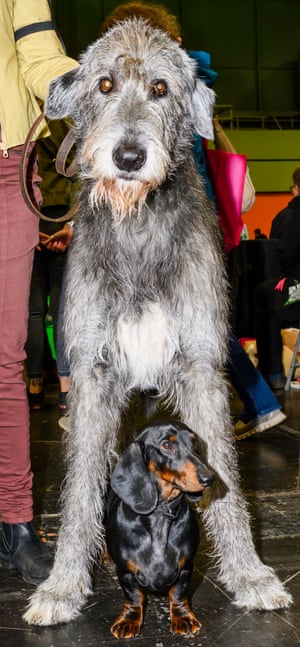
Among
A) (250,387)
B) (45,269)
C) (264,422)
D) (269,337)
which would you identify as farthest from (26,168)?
(269,337)

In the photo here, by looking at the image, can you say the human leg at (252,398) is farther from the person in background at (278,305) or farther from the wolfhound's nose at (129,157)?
the wolfhound's nose at (129,157)

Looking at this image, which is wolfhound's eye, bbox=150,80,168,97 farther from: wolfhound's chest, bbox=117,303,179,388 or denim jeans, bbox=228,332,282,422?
denim jeans, bbox=228,332,282,422

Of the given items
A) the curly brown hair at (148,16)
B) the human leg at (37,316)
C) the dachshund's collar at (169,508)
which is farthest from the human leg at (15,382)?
the human leg at (37,316)

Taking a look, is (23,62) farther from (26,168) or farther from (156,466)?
(156,466)

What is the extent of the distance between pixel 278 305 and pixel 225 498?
13.1 ft

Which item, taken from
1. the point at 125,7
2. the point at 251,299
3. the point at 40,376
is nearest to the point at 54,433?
the point at 40,376

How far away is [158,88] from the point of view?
6.91 feet

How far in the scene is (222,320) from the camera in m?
2.34

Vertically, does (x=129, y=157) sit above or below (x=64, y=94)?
below

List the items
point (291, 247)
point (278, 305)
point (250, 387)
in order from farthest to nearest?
point (278, 305)
point (291, 247)
point (250, 387)

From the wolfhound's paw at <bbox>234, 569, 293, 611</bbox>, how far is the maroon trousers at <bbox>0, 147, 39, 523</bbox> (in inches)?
28.9

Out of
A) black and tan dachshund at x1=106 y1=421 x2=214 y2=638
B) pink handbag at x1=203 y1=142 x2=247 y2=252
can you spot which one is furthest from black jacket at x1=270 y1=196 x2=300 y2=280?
black and tan dachshund at x1=106 y1=421 x2=214 y2=638

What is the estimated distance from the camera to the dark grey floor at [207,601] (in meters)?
2.04

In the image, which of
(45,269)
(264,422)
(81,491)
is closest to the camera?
(81,491)
